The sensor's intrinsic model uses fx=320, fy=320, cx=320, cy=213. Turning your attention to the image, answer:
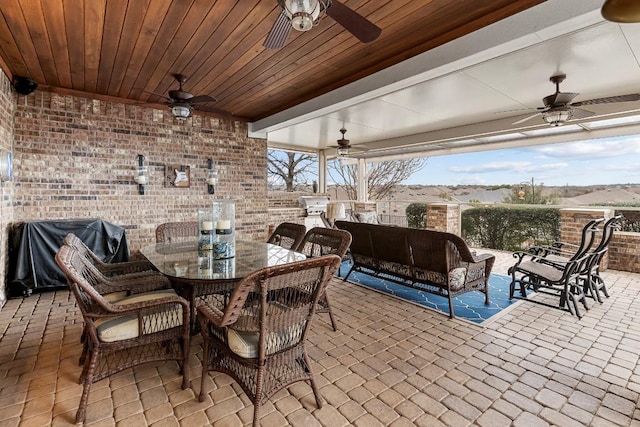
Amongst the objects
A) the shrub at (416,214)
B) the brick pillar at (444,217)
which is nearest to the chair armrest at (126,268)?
the brick pillar at (444,217)

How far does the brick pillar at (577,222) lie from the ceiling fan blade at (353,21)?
17.9 ft

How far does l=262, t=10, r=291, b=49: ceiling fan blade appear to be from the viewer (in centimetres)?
196

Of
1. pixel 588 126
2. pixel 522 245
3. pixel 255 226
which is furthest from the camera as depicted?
pixel 522 245

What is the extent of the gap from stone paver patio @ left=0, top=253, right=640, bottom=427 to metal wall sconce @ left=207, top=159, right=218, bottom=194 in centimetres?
272

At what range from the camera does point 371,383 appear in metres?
2.22

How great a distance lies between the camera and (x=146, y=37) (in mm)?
2861

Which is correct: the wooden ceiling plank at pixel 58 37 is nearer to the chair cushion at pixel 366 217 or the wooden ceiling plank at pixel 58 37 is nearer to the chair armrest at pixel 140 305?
the chair armrest at pixel 140 305

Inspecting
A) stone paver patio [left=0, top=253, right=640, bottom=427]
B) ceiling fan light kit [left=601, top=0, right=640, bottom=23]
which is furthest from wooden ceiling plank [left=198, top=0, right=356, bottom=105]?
stone paver patio [left=0, top=253, right=640, bottom=427]

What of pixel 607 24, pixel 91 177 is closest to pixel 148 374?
pixel 91 177

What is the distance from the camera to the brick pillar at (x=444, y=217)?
747 centimetres

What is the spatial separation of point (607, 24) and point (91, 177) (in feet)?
19.7

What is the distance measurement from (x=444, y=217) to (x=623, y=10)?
6.70 meters

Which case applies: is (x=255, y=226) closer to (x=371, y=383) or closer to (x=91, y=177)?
(x=91, y=177)

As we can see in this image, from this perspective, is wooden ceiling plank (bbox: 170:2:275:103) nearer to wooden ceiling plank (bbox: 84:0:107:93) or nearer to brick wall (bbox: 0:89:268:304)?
wooden ceiling plank (bbox: 84:0:107:93)
